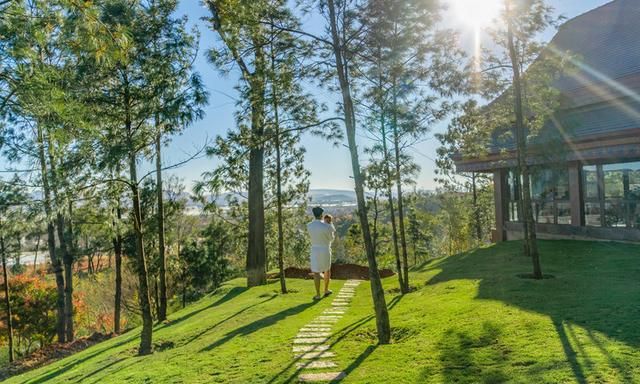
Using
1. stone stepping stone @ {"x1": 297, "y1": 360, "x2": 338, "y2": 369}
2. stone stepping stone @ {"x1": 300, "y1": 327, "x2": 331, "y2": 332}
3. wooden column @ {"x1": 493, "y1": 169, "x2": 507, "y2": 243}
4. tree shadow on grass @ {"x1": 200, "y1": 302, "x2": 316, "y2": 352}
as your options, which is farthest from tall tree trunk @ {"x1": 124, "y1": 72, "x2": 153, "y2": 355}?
wooden column @ {"x1": 493, "y1": 169, "x2": 507, "y2": 243}

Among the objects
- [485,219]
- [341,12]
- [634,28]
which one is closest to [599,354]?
[341,12]

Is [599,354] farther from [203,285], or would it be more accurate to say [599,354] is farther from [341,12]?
[203,285]

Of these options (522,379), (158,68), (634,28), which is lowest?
(522,379)

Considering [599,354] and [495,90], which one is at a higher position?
[495,90]

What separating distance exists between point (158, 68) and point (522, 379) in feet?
22.2

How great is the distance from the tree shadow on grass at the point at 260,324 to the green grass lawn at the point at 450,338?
0.02 meters

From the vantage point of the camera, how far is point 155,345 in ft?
26.6

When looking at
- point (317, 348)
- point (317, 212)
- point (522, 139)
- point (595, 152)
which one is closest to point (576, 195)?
point (595, 152)

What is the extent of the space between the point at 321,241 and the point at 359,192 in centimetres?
347

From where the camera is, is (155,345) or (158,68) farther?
(155,345)

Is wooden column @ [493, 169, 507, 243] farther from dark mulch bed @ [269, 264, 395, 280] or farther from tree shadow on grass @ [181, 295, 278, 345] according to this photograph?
tree shadow on grass @ [181, 295, 278, 345]

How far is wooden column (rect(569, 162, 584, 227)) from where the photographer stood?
15117 millimetres

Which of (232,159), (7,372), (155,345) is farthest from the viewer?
(7,372)

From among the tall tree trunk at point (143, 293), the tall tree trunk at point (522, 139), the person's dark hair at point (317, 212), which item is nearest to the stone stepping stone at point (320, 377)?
the tall tree trunk at point (143, 293)
